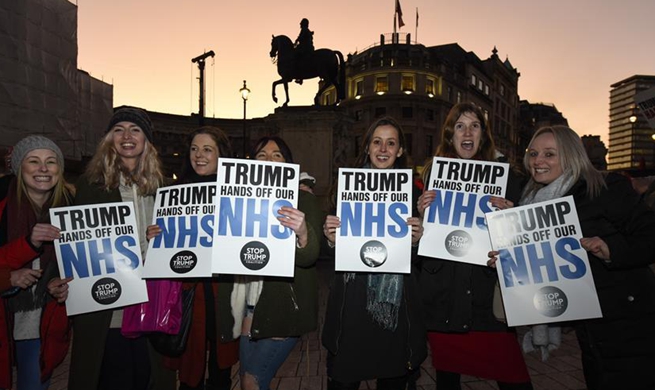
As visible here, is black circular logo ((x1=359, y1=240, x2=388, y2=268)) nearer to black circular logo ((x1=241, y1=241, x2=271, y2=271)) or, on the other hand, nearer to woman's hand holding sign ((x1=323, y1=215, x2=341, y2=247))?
woman's hand holding sign ((x1=323, y1=215, x2=341, y2=247))

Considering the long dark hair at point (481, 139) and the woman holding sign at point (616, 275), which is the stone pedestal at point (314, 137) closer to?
the long dark hair at point (481, 139)

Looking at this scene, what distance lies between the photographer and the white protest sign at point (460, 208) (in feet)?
9.16

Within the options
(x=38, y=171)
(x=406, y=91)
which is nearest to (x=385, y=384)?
(x=38, y=171)

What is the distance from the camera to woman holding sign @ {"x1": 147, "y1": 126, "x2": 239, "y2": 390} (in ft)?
9.37

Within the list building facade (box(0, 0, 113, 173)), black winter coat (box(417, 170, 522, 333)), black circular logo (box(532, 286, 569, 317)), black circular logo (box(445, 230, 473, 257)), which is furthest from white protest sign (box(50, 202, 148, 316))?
building facade (box(0, 0, 113, 173))

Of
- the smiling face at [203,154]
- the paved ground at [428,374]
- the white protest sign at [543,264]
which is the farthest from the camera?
the paved ground at [428,374]

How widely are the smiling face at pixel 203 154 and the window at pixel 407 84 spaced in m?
50.5

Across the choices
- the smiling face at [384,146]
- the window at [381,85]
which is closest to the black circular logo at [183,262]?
the smiling face at [384,146]

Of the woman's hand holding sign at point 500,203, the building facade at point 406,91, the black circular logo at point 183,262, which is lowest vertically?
the black circular logo at point 183,262

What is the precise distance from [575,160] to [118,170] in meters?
3.42

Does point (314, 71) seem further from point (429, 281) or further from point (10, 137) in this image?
point (10, 137)

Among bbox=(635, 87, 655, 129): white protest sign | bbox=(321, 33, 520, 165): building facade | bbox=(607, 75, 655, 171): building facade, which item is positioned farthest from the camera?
bbox=(607, 75, 655, 171): building facade

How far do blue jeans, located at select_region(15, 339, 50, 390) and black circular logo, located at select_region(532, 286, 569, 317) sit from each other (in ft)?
11.8

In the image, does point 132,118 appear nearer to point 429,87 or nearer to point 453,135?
point 453,135
